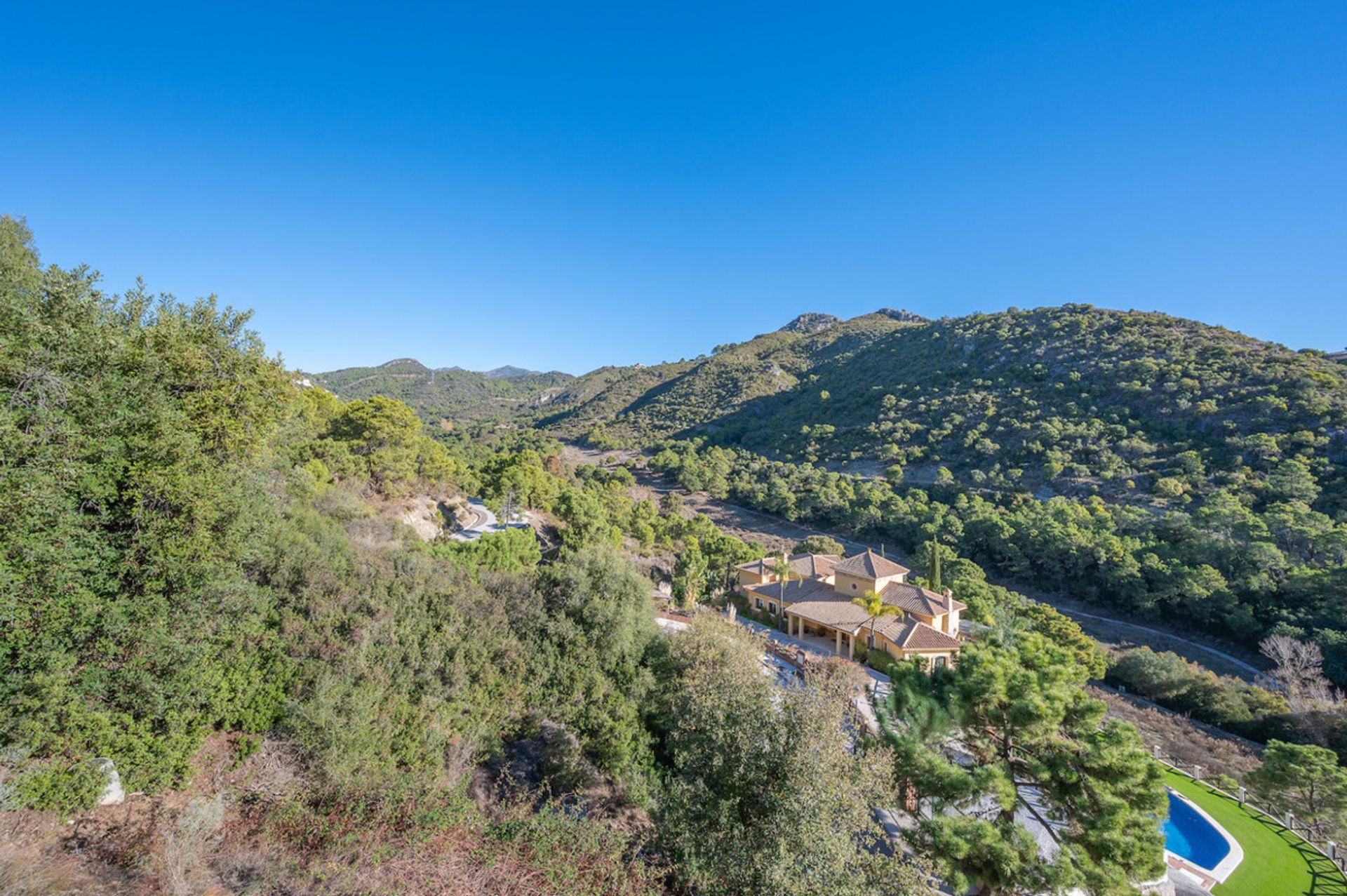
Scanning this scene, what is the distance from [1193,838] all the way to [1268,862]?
1258 mm

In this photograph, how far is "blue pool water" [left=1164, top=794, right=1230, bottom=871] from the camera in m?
12.1

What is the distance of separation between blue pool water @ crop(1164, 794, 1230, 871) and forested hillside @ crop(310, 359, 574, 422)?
101313 millimetres

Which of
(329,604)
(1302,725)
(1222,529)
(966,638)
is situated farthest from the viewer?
(1222,529)

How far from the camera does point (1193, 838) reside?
41.8 feet


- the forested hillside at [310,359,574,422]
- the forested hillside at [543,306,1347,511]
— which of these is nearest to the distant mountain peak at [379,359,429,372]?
the forested hillside at [310,359,574,422]

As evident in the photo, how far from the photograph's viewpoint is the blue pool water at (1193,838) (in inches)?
476

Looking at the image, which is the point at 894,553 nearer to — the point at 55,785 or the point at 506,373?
the point at 55,785

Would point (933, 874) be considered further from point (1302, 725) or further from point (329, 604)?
point (1302, 725)

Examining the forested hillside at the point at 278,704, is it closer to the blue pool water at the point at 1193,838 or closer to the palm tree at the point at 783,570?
the blue pool water at the point at 1193,838

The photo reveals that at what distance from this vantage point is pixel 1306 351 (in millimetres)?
53562

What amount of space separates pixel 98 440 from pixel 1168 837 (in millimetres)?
24001

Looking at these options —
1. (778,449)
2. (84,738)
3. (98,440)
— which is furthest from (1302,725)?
(778,449)

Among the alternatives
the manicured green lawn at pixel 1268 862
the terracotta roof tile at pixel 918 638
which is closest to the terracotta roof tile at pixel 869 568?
the terracotta roof tile at pixel 918 638

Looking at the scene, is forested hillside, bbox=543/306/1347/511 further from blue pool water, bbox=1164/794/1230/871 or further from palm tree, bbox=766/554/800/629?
blue pool water, bbox=1164/794/1230/871
